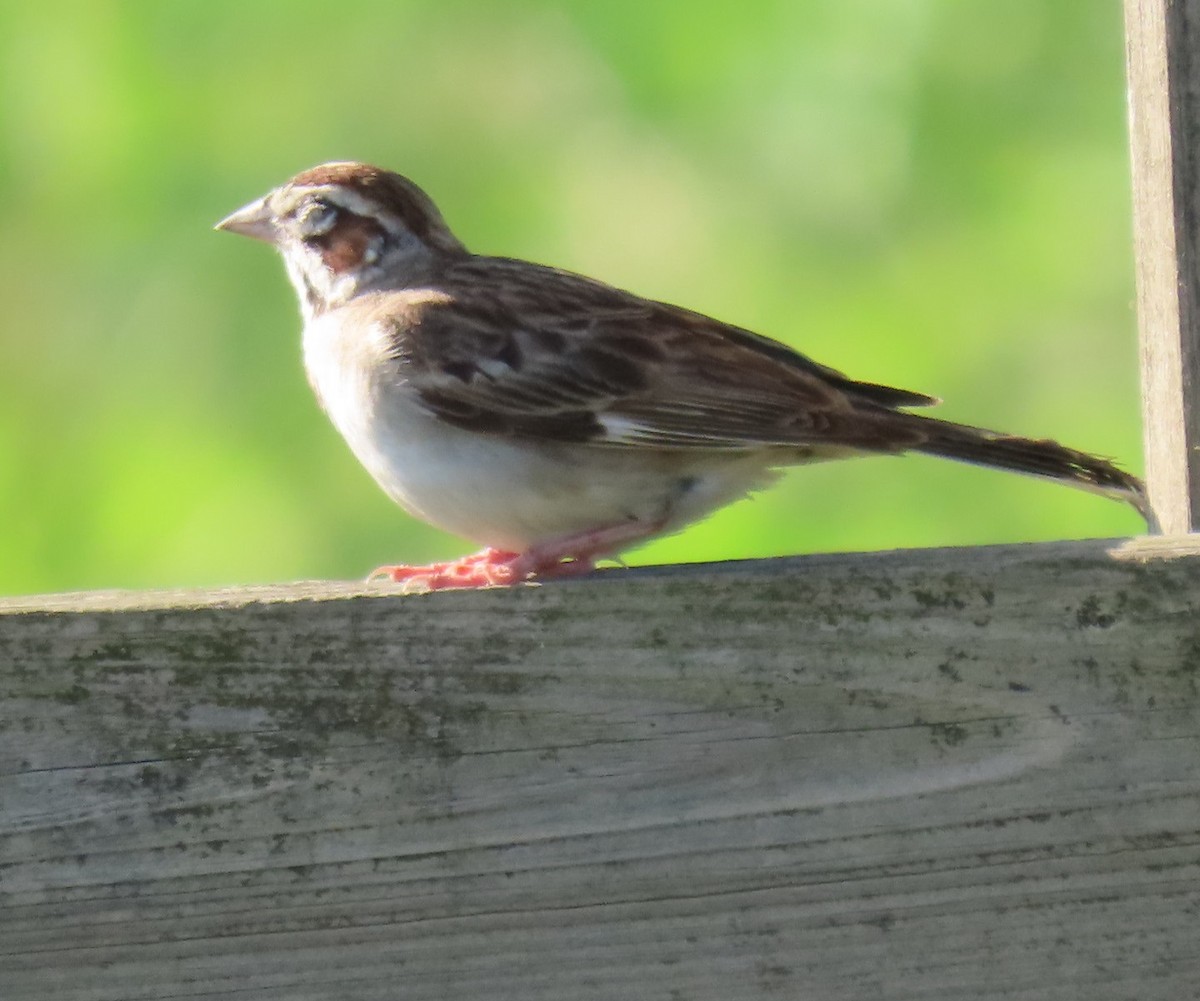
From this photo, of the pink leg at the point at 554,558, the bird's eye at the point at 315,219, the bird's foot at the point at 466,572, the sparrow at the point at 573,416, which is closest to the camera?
the bird's foot at the point at 466,572

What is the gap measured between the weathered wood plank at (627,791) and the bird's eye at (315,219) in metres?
2.23

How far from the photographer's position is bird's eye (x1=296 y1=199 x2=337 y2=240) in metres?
4.82

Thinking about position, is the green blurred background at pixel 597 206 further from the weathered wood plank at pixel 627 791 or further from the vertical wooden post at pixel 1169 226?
the weathered wood plank at pixel 627 791

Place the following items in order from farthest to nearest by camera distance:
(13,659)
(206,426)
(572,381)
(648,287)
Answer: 1. (648,287)
2. (206,426)
3. (572,381)
4. (13,659)

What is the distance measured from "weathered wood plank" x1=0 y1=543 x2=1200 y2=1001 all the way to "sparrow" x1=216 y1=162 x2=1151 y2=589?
75 centimetres

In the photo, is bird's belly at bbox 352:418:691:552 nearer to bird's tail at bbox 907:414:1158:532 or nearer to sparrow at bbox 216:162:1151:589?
sparrow at bbox 216:162:1151:589

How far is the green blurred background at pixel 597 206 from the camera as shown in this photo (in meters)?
5.58

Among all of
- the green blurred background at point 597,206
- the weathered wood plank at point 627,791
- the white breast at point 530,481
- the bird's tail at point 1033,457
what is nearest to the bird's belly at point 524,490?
the white breast at point 530,481

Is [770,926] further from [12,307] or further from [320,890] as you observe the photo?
[12,307]

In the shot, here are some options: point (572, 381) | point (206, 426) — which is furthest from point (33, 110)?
point (572, 381)

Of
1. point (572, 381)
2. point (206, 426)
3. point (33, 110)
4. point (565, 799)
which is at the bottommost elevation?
point (565, 799)

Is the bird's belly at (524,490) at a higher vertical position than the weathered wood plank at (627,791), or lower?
higher

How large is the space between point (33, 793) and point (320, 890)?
0.39m

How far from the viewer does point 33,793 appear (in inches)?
106
